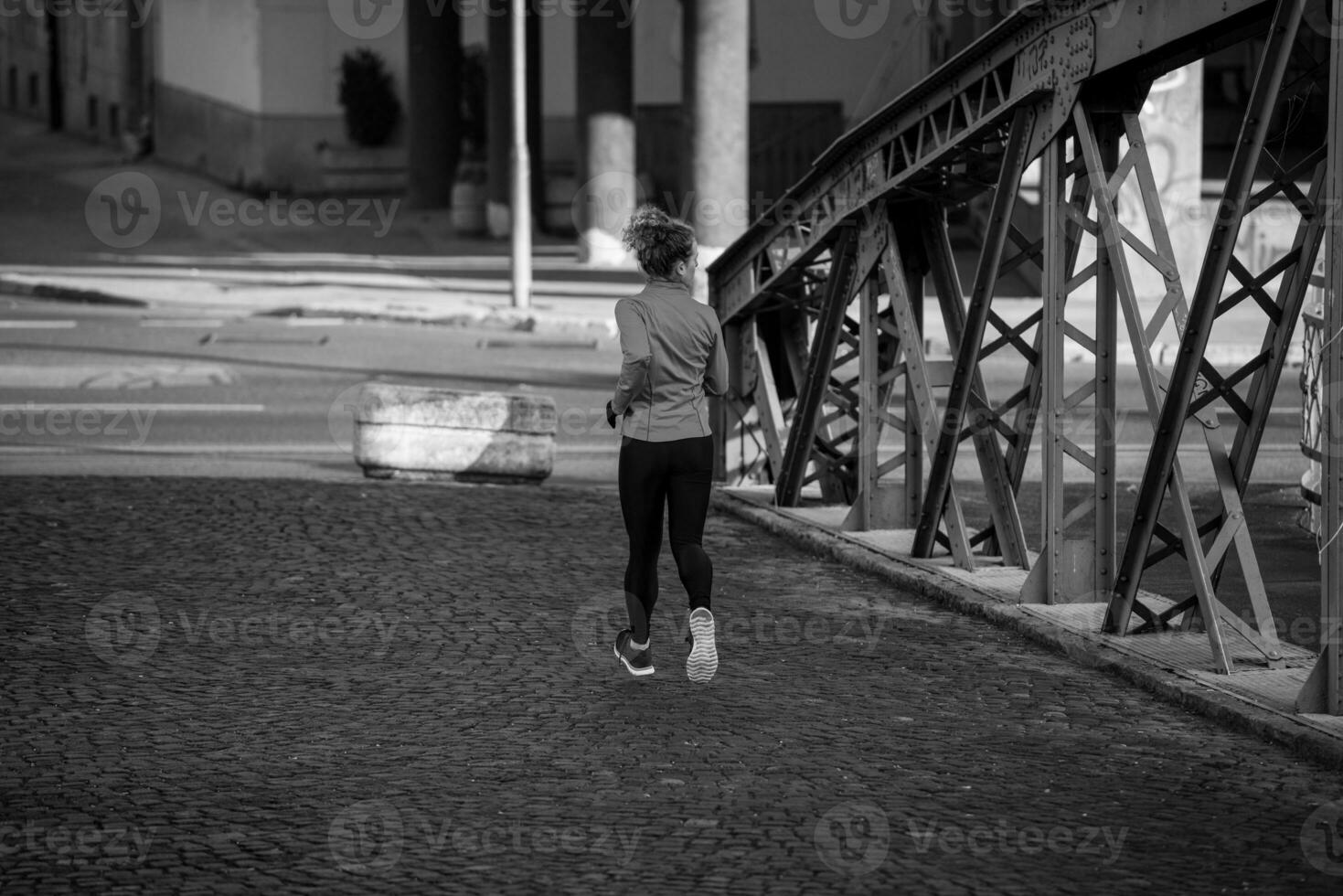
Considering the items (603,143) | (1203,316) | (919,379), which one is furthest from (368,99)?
(1203,316)

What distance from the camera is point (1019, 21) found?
8711mm

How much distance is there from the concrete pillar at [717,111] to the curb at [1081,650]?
17357 mm

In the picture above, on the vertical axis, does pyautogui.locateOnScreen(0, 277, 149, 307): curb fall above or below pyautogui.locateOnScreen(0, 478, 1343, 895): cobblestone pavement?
above

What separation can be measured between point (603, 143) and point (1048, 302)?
24320 mm

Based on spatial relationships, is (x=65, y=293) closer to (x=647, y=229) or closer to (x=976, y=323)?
(x=976, y=323)

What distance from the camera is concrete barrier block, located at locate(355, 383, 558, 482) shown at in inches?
514

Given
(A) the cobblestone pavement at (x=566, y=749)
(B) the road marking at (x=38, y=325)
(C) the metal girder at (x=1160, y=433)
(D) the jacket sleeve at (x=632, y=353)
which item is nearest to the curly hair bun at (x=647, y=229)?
(D) the jacket sleeve at (x=632, y=353)

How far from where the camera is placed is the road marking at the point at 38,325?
899 inches

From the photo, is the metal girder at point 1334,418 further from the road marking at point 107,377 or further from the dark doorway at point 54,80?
the dark doorway at point 54,80

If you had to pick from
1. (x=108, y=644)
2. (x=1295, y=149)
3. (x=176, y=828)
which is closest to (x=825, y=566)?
(x=108, y=644)

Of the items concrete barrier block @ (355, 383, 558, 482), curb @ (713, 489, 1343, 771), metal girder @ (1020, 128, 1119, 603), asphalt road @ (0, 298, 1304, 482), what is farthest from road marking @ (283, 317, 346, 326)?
metal girder @ (1020, 128, 1119, 603)

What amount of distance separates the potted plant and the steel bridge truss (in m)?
28.0

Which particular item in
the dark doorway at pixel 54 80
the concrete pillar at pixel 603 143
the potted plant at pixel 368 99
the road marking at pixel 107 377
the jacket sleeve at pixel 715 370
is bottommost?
the road marking at pixel 107 377

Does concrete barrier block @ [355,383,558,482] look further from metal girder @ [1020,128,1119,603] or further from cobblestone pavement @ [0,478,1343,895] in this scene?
metal girder @ [1020,128,1119,603]
